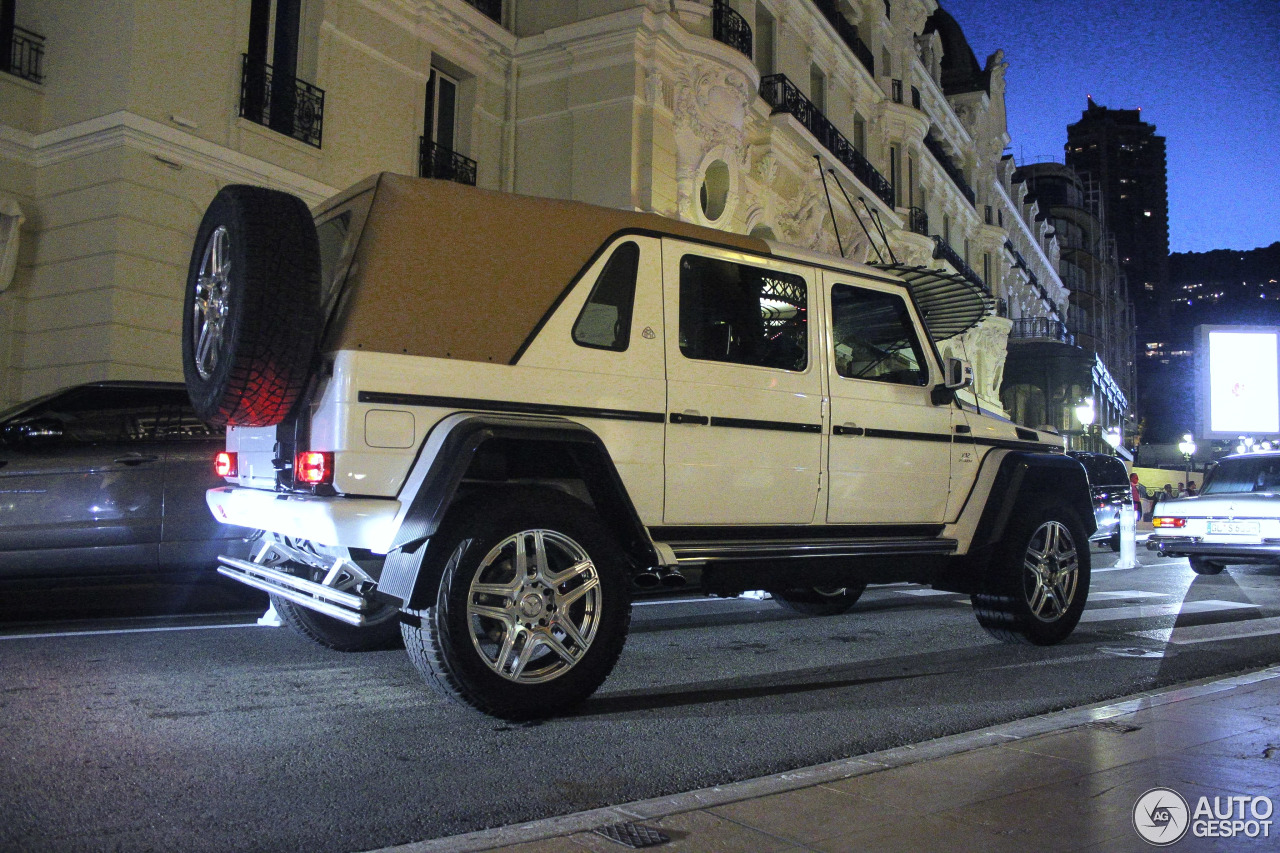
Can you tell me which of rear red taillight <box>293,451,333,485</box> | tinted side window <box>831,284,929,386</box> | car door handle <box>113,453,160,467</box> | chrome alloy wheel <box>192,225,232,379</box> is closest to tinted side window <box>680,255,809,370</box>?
tinted side window <box>831,284,929,386</box>

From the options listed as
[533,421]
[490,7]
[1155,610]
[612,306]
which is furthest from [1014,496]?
[490,7]

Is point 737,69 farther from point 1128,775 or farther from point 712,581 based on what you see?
point 1128,775

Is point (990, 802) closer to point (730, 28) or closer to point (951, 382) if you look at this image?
point (951, 382)

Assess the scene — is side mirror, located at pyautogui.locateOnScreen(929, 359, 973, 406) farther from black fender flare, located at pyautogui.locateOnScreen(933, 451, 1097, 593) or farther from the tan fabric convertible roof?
the tan fabric convertible roof

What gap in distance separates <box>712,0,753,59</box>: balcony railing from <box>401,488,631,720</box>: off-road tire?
1625 centimetres

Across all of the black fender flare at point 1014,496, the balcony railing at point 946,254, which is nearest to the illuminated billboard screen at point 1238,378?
the balcony railing at point 946,254

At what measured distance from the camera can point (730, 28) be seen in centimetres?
1920

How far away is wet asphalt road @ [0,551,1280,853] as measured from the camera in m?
2.94

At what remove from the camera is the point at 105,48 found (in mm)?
11867

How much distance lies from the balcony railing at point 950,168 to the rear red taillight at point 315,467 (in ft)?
107

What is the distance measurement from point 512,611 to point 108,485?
392 centimetres

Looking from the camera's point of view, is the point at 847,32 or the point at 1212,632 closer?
the point at 1212,632

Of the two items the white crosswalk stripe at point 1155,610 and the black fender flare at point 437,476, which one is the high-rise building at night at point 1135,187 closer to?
the white crosswalk stripe at point 1155,610

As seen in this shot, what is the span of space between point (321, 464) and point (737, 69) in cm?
1629
